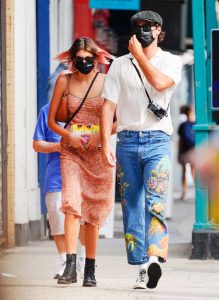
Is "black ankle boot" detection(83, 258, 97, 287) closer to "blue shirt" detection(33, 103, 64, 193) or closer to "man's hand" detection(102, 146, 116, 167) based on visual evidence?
"man's hand" detection(102, 146, 116, 167)

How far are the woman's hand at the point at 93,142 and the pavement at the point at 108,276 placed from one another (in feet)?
3.18

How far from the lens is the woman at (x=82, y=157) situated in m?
8.73

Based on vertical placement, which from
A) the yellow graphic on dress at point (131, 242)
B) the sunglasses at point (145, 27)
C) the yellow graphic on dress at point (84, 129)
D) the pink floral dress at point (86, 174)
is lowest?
the yellow graphic on dress at point (131, 242)

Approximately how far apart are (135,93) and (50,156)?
4.46 ft

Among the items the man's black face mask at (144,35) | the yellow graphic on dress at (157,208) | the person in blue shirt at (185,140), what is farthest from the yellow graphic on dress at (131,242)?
the person in blue shirt at (185,140)

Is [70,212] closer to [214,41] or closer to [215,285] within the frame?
[215,285]

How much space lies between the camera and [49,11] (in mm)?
13930

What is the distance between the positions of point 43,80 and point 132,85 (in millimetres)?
4950

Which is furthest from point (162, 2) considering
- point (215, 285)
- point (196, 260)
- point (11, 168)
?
point (215, 285)

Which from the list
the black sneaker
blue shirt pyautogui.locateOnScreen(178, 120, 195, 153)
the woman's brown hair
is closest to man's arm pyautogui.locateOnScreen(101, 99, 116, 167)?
the woman's brown hair

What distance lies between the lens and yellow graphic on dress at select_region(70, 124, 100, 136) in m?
8.74

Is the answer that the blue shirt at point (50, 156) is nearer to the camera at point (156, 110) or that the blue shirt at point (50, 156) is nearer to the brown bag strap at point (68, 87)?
the brown bag strap at point (68, 87)

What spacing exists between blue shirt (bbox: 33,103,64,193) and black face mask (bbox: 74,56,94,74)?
747 mm

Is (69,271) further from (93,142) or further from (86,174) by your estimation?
(93,142)
